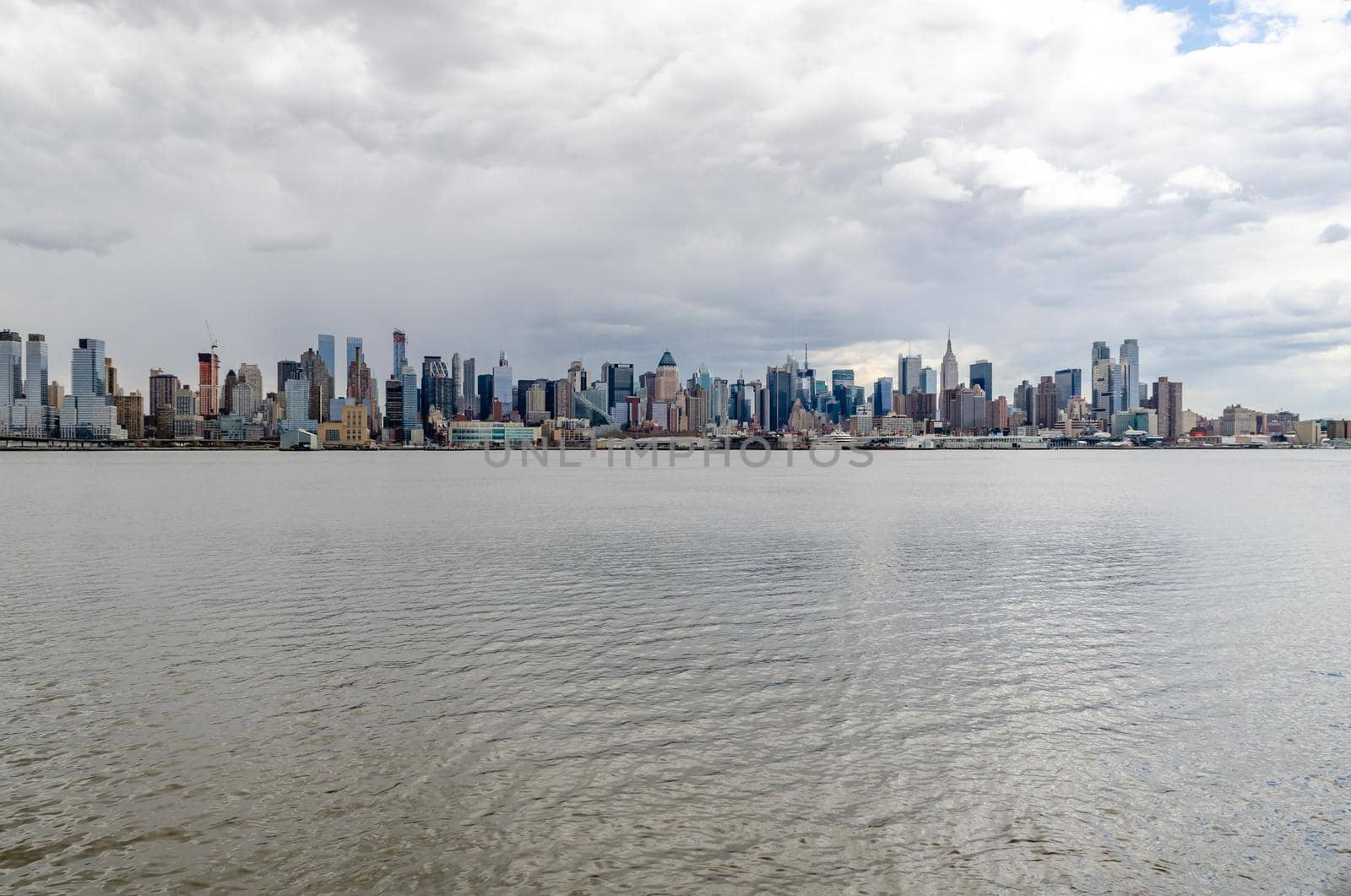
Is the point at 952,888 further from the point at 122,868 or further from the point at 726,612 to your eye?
the point at 726,612

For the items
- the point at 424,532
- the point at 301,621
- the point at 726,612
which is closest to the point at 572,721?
the point at 726,612

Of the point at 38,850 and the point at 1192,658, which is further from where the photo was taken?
the point at 1192,658

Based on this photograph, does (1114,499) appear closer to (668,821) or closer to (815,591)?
(815,591)

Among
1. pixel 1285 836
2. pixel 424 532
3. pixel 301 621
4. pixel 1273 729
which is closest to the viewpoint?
pixel 1285 836

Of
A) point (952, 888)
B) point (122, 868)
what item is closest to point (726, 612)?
point (952, 888)

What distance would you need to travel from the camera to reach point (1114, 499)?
9862 cm

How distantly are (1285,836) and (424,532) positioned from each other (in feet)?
180

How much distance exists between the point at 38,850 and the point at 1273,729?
24.2 meters

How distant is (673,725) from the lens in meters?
19.0

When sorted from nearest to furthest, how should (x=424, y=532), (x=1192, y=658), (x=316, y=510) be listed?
(x=1192, y=658), (x=424, y=532), (x=316, y=510)

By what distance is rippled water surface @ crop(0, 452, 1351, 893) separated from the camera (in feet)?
42.9

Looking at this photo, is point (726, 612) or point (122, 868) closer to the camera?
point (122, 868)

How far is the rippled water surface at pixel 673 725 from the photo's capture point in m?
13.1

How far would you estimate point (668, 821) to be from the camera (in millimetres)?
14281
